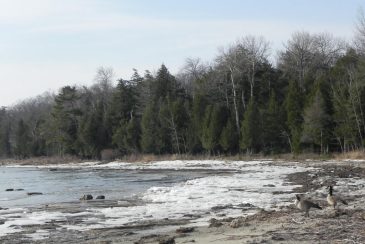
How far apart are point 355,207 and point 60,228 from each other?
363 inches

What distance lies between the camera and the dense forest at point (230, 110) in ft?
186

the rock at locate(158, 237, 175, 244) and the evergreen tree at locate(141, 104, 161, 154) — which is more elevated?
the evergreen tree at locate(141, 104, 161, 154)

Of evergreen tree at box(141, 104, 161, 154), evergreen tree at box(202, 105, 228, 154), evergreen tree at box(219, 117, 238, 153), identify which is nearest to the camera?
evergreen tree at box(219, 117, 238, 153)

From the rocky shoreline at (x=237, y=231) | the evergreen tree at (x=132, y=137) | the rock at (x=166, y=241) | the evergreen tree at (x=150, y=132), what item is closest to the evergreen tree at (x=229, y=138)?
the evergreen tree at (x=150, y=132)

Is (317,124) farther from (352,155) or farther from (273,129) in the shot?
(273,129)

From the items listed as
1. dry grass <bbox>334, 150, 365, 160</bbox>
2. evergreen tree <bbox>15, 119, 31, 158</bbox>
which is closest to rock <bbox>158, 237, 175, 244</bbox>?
dry grass <bbox>334, 150, 365, 160</bbox>

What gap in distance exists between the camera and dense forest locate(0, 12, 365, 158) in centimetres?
5675

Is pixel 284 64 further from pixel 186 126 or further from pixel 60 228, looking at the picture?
pixel 60 228

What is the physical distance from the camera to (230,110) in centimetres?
7400

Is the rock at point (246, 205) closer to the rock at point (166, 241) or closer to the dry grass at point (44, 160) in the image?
the rock at point (166, 241)

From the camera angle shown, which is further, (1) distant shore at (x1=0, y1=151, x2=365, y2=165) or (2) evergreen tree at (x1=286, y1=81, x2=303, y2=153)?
(2) evergreen tree at (x1=286, y1=81, x2=303, y2=153)

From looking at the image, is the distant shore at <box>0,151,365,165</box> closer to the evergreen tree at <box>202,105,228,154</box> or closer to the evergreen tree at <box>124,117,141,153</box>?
the evergreen tree at <box>202,105,228,154</box>

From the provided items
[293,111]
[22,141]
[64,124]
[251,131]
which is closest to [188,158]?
[251,131]

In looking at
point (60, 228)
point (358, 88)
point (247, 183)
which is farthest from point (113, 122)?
point (60, 228)
